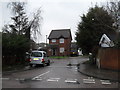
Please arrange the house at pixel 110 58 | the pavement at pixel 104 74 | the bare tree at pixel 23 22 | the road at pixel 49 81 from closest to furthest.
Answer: the road at pixel 49 81
the pavement at pixel 104 74
the house at pixel 110 58
the bare tree at pixel 23 22

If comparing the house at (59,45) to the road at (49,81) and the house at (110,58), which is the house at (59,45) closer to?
the house at (110,58)

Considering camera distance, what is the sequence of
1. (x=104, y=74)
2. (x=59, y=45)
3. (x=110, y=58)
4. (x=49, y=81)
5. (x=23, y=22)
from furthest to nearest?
(x=59, y=45) < (x=23, y=22) < (x=110, y=58) < (x=104, y=74) < (x=49, y=81)

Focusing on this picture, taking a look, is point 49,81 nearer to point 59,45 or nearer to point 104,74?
point 104,74

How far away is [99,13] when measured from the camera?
886 inches

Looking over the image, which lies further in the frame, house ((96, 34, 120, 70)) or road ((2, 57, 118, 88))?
house ((96, 34, 120, 70))

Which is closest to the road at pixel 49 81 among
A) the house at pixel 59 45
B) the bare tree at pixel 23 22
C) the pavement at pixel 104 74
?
the pavement at pixel 104 74

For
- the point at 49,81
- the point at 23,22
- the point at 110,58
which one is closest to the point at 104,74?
the point at 110,58

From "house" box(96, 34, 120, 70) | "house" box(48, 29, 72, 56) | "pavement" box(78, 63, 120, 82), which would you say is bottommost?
"pavement" box(78, 63, 120, 82)

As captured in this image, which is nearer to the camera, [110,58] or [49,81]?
[49,81]

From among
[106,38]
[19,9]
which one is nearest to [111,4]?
[106,38]

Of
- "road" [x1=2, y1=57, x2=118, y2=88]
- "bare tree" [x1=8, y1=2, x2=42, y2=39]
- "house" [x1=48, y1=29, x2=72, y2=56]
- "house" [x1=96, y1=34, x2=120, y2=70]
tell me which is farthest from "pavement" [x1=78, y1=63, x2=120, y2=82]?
"house" [x1=48, y1=29, x2=72, y2=56]

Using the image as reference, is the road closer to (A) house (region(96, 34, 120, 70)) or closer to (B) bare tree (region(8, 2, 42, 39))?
(A) house (region(96, 34, 120, 70))

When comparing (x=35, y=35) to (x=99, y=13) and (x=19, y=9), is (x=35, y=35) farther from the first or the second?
(x=99, y=13)

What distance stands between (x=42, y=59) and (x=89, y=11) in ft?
37.4
